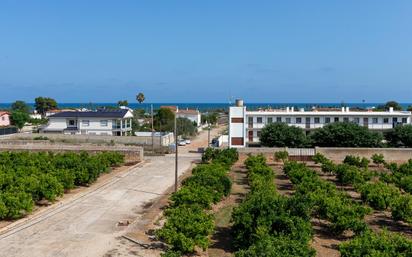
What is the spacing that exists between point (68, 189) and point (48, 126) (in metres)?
45.6

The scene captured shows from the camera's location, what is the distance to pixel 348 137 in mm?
52531

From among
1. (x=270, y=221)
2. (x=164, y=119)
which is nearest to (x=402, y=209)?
(x=270, y=221)

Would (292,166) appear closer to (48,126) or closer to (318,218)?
(318,218)

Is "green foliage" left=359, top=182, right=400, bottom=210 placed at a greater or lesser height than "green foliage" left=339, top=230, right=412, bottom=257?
lesser

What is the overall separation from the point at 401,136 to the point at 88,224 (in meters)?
43.5

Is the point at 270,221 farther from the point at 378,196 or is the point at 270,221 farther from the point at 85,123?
the point at 85,123

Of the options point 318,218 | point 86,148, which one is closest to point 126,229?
point 318,218

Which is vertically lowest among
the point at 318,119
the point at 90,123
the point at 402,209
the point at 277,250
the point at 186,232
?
the point at 402,209

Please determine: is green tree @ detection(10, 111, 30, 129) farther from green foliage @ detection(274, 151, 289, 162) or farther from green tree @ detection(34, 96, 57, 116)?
green foliage @ detection(274, 151, 289, 162)

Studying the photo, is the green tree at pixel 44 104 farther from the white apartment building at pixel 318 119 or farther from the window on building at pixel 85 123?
the white apartment building at pixel 318 119

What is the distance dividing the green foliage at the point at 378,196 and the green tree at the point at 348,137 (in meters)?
27.8

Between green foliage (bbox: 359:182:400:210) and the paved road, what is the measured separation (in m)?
11.7

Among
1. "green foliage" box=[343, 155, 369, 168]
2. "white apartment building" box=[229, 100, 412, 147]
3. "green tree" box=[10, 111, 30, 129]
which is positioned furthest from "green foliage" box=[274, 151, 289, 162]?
"green tree" box=[10, 111, 30, 129]

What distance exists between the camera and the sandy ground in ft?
57.9
